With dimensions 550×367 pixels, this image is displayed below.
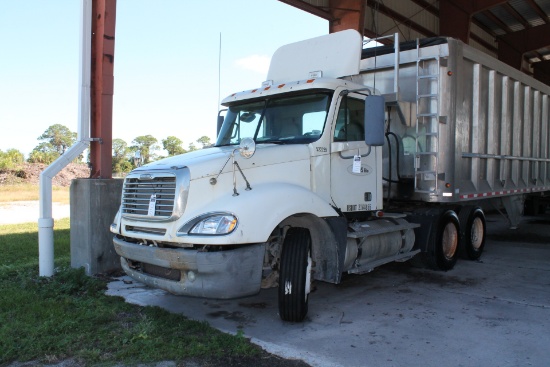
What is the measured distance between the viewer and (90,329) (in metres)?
4.74

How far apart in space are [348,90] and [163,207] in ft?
8.58

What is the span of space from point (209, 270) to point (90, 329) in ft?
5.04

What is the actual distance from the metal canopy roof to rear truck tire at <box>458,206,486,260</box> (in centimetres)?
→ 849

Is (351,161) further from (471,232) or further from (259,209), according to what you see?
(471,232)

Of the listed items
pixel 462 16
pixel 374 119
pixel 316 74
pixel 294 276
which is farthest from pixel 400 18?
pixel 294 276

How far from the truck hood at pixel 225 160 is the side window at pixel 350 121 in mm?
569

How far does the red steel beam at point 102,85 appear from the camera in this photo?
24.3ft

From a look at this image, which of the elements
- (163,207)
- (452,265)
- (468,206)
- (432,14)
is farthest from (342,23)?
(163,207)

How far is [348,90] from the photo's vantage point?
5645 millimetres

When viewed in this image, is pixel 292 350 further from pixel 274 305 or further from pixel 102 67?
pixel 102 67

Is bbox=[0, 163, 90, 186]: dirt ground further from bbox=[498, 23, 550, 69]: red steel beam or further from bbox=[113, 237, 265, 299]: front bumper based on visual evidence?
bbox=[113, 237, 265, 299]: front bumper

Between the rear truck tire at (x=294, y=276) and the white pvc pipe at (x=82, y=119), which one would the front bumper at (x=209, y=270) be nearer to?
the rear truck tire at (x=294, y=276)

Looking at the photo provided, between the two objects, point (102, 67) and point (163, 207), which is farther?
point (102, 67)

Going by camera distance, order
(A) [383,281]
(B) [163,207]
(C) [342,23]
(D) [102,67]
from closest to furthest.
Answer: (B) [163,207], (A) [383,281], (D) [102,67], (C) [342,23]
